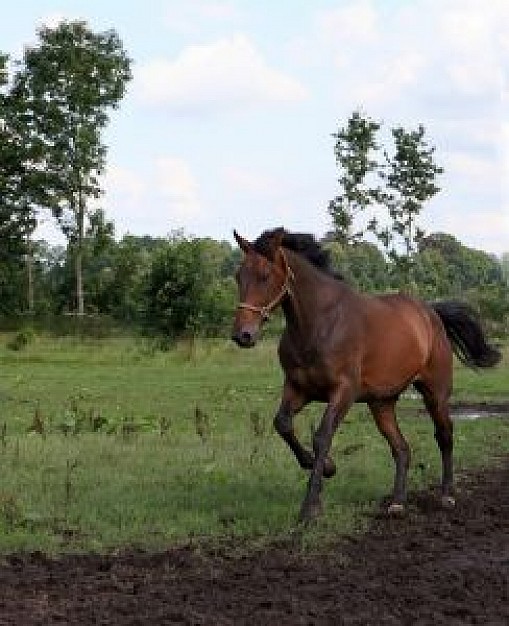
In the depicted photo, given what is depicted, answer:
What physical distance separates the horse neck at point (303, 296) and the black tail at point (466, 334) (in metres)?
2.50

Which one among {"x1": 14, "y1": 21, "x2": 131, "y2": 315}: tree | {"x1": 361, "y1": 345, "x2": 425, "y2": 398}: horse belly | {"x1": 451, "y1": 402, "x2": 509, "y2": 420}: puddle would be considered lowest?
{"x1": 451, "y1": 402, "x2": 509, "y2": 420}: puddle

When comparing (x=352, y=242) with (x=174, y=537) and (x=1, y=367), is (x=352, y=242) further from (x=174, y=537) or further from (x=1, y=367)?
(x=174, y=537)

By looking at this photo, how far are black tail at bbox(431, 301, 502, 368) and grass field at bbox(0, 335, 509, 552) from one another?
1.39m

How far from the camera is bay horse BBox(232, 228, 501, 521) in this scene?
8.62 meters

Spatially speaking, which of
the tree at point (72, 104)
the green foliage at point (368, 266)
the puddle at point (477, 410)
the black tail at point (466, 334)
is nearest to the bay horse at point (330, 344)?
the black tail at point (466, 334)

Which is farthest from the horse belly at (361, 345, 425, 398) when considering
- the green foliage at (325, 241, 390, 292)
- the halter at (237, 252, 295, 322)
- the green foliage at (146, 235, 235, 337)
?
the green foliage at (325, 241, 390, 292)

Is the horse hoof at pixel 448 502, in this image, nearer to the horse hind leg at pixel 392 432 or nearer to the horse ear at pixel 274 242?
the horse hind leg at pixel 392 432

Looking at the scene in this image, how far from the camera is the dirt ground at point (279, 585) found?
6.06 meters

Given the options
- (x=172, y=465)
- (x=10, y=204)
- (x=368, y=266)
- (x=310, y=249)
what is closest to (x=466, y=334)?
(x=310, y=249)

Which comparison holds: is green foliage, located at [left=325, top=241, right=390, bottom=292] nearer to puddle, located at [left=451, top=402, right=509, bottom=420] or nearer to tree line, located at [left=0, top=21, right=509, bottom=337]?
tree line, located at [left=0, top=21, right=509, bottom=337]

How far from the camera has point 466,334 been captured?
1144 centimetres

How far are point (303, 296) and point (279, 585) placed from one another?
295 centimetres

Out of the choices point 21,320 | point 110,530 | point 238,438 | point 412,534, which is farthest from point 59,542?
point 21,320

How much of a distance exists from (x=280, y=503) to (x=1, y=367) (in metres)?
24.4
